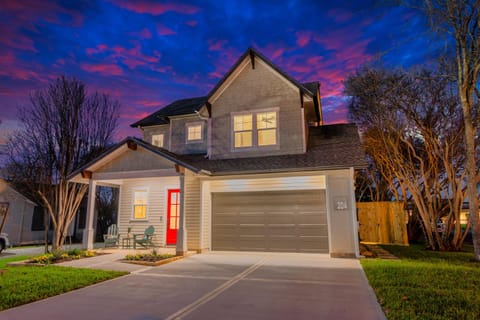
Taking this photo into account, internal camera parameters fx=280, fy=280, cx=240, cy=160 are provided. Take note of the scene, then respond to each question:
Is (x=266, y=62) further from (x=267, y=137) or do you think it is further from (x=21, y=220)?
(x=21, y=220)

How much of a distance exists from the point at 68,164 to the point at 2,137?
3915mm

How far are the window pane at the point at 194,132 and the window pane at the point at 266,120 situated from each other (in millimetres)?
3172

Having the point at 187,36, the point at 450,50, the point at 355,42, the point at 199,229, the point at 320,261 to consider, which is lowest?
the point at 320,261

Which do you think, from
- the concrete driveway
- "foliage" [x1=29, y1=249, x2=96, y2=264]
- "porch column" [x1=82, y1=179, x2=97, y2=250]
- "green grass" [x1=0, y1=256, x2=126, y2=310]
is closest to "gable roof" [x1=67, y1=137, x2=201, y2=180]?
"porch column" [x1=82, y1=179, x2=97, y2=250]

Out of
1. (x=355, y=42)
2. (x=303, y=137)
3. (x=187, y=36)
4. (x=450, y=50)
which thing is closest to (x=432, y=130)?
(x=450, y=50)

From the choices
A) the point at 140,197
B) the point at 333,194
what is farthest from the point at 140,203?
the point at 333,194

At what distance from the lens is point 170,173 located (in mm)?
10352

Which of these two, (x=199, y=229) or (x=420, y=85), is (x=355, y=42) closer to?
(x=420, y=85)

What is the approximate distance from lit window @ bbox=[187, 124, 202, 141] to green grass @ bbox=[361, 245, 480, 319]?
28.4 feet

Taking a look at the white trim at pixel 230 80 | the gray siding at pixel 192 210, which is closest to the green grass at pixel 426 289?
the gray siding at pixel 192 210

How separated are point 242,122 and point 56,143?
301 inches

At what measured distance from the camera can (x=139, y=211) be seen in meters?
12.9

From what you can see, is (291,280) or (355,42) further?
(355,42)

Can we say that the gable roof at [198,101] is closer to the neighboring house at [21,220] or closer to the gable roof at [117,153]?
the gable roof at [117,153]
